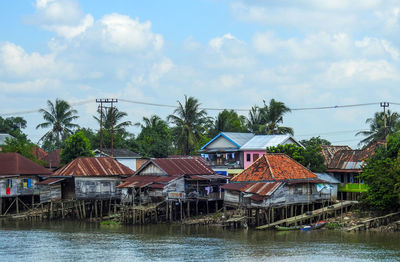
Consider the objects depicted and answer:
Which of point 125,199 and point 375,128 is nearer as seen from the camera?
point 125,199

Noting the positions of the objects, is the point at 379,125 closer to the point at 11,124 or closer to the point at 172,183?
the point at 172,183

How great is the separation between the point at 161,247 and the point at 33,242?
801 centimetres

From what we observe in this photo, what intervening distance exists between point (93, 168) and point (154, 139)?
711 inches

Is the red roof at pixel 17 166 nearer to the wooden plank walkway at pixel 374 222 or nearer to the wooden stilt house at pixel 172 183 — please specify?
the wooden stilt house at pixel 172 183

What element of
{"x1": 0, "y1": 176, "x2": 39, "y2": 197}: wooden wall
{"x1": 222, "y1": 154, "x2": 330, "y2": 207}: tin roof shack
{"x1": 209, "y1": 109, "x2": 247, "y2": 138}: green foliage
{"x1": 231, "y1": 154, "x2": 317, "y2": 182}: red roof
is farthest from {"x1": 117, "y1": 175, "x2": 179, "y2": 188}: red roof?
{"x1": 209, "y1": 109, "x2": 247, "y2": 138}: green foliage

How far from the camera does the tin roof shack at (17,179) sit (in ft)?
162

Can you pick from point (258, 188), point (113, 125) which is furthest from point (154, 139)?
point (258, 188)

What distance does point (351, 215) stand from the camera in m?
39.8

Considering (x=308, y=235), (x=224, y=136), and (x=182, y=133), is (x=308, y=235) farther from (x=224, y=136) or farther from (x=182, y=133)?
(x=182, y=133)

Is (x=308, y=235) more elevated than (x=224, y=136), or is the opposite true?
(x=224, y=136)

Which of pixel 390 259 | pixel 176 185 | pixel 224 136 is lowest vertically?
pixel 390 259

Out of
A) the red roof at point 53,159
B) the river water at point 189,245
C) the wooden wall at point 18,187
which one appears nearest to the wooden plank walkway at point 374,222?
the river water at point 189,245

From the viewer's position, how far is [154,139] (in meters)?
65.6

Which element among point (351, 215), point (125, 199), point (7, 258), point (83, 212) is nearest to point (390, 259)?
point (351, 215)
